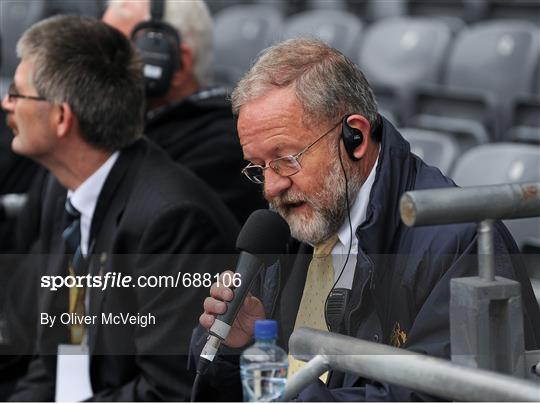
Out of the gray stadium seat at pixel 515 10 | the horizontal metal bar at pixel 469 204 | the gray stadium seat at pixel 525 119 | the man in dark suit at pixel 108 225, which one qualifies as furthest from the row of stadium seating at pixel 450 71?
the horizontal metal bar at pixel 469 204

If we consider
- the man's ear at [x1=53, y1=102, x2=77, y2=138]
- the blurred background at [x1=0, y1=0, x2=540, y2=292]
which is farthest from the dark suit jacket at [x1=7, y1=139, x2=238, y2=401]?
the blurred background at [x1=0, y1=0, x2=540, y2=292]

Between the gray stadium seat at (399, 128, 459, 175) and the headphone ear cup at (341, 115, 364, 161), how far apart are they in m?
1.83

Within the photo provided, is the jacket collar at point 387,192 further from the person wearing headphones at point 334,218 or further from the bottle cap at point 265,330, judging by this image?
the bottle cap at point 265,330

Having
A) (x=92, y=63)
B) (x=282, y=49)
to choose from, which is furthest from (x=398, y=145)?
(x=92, y=63)

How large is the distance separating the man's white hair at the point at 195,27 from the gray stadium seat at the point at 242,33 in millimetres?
2572

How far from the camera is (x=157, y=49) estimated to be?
9.90 ft

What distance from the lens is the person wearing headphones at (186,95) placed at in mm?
3018

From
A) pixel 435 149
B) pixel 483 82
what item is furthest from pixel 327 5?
pixel 435 149

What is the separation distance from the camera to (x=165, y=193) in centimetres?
245

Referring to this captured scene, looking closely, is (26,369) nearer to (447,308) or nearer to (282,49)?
(282,49)

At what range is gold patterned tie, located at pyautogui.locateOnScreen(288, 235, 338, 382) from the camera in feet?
5.87

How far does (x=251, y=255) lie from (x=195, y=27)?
180 cm

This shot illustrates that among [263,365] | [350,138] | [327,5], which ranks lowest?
[263,365]

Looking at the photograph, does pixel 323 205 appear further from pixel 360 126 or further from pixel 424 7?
pixel 424 7
